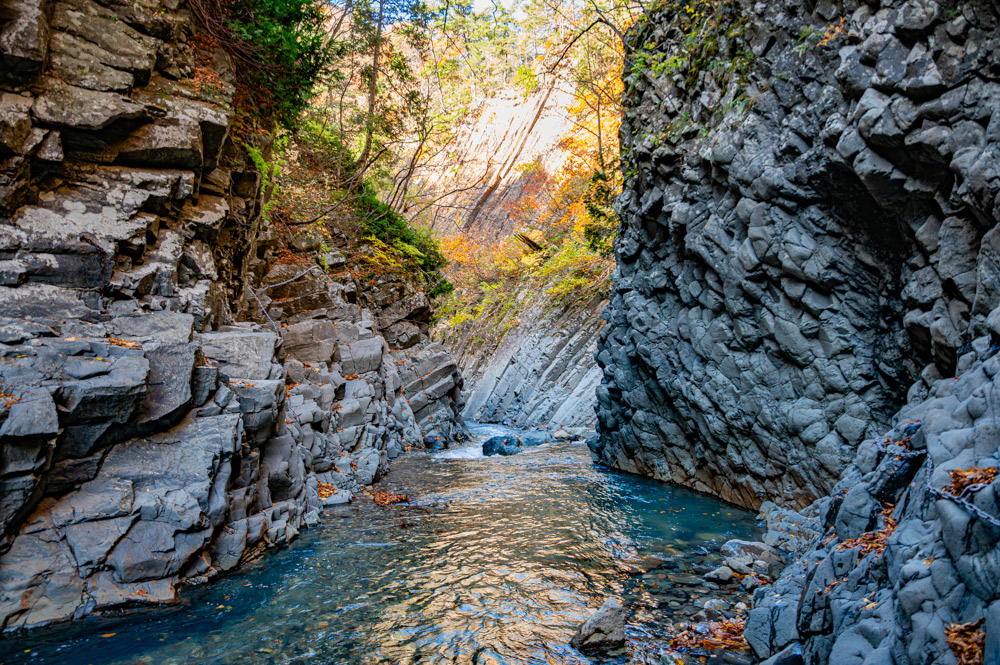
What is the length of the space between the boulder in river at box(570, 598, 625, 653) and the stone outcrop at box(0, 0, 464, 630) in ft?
14.1

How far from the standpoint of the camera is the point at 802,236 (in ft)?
27.6

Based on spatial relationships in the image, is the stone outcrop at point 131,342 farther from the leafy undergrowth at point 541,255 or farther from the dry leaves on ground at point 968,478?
the leafy undergrowth at point 541,255

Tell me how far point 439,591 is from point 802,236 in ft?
23.7

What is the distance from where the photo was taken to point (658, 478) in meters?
12.9

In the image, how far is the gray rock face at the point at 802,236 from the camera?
239 inches

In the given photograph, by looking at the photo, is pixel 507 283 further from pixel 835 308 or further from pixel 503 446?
pixel 835 308

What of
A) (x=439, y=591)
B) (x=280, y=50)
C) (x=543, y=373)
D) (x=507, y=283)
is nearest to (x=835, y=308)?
(x=439, y=591)

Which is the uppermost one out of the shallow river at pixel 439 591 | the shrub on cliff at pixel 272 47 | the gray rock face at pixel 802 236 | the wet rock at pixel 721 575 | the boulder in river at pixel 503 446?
the shrub on cliff at pixel 272 47

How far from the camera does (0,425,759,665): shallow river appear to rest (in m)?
4.84

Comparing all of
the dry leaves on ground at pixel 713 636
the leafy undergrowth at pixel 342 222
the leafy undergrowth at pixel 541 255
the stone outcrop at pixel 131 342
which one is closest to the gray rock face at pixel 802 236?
the dry leaves on ground at pixel 713 636

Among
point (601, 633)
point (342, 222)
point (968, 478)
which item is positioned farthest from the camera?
point (342, 222)

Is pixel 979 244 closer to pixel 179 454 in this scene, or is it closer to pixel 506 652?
pixel 506 652

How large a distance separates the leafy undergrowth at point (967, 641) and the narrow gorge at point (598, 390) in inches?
0.6

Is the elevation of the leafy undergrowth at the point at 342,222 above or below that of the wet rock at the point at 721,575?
above
